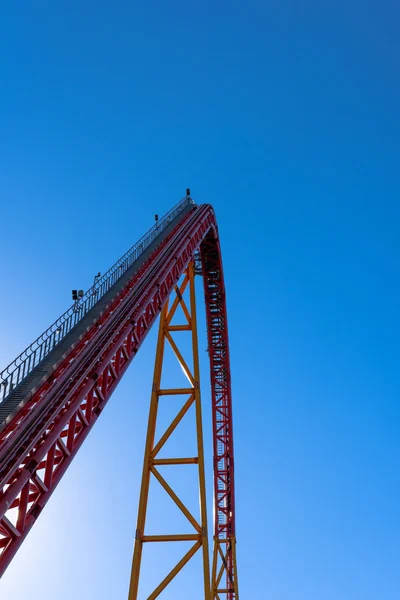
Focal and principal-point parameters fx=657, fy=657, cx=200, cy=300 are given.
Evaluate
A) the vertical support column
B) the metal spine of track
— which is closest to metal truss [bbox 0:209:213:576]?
the metal spine of track

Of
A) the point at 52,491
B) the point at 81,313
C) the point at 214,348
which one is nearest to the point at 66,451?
the point at 52,491

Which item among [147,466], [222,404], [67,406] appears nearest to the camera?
[67,406]

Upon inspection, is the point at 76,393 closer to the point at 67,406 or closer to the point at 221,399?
the point at 67,406

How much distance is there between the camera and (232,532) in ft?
92.4

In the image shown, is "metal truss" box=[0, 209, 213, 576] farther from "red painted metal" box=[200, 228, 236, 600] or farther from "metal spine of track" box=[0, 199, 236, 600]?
"red painted metal" box=[200, 228, 236, 600]

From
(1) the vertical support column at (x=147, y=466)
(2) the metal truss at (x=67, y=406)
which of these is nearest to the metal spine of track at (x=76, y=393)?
(2) the metal truss at (x=67, y=406)

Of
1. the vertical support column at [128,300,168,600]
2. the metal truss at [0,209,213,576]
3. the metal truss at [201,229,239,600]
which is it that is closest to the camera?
the metal truss at [0,209,213,576]

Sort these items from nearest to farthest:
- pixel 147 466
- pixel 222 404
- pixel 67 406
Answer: pixel 67 406, pixel 147 466, pixel 222 404

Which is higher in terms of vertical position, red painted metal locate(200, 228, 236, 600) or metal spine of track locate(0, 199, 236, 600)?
red painted metal locate(200, 228, 236, 600)

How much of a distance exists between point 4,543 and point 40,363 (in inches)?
172

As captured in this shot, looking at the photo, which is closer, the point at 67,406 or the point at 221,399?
the point at 67,406

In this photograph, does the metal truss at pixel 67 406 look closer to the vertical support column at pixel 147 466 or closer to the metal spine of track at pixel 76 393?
the metal spine of track at pixel 76 393

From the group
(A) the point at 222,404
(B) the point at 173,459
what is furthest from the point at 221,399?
(B) the point at 173,459

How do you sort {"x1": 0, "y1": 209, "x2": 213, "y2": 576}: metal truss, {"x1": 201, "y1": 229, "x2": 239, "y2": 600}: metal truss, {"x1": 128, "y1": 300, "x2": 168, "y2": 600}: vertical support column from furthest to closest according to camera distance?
{"x1": 201, "y1": 229, "x2": 239, "y2": 600}: metal truss < {"x1": 128, "y1": 300, "x2": 168, "y2": 600}: vertical support column < {"x1": 0, "y1": 209, "x2": 213, "y2": 576}: metal truss
